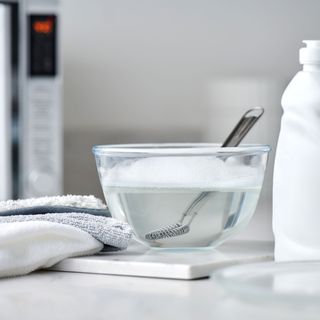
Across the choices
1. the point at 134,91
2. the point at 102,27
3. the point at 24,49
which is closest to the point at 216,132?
the point at 134,91

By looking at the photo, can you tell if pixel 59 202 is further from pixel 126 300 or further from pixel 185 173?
pixel 126 300

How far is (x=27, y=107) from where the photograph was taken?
221cm

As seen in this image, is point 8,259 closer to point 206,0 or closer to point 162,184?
point 162,184

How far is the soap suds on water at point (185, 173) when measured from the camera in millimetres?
919

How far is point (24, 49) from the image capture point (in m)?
2.23

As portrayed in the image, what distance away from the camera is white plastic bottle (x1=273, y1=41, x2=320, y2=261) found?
2.69 ft

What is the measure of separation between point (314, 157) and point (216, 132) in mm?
1810

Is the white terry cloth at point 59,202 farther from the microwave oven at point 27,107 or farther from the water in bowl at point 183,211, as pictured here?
the microwave oven at point 27,107

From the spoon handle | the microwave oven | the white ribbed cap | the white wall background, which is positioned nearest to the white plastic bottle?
the white ribbed cap

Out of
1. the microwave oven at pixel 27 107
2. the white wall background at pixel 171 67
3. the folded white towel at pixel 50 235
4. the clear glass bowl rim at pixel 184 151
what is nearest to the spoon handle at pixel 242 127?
the clear glass bowl rim at pixel 184 151

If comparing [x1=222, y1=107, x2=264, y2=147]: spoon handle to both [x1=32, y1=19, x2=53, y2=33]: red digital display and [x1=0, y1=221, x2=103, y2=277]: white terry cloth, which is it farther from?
[x1=32, y1=19, x2=53, y2=33]: red digital display

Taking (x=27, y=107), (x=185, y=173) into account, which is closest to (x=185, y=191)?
(x=185, y=173)

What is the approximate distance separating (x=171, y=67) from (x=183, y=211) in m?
1.76

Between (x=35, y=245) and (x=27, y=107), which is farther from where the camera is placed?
(x=27, y=107)
